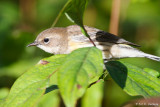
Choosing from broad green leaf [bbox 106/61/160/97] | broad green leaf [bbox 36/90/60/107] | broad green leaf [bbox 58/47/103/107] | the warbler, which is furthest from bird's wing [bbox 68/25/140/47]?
broad green leaf [bbox 58/47/103/107]

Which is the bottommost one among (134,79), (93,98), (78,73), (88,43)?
(93,98)

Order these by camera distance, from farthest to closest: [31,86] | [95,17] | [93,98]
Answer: [95,17]
[93,98]
[31,86]

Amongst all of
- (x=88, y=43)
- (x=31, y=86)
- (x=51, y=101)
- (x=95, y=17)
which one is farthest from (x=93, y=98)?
(x=95, y=17)

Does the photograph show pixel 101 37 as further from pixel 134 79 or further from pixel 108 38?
pixel 134 79

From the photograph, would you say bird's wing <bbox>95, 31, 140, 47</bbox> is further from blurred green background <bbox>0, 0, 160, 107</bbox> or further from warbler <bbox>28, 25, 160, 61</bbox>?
blurred green background <bbox>0, 0, 160, 107</bbox>

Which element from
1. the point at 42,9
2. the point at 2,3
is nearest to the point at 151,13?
the point at 42,9

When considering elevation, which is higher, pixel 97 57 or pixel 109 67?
pixel 97 57

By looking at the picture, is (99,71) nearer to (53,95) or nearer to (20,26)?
(53,95)

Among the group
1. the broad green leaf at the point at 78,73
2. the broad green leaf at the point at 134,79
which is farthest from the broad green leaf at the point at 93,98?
the broad green leaf at the point at 78,73
